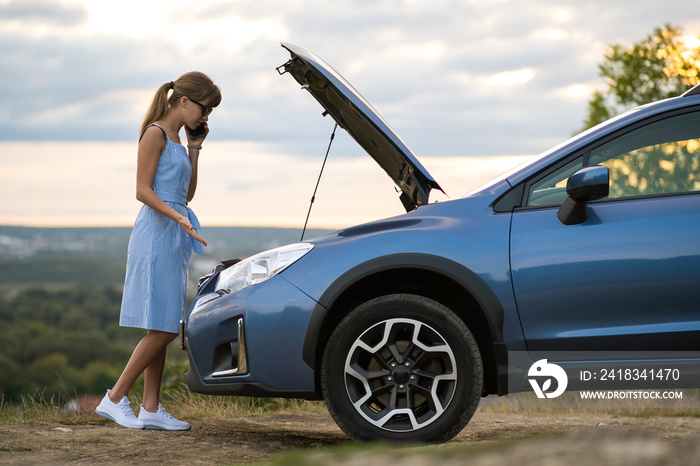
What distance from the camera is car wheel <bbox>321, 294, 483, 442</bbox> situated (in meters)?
3.55

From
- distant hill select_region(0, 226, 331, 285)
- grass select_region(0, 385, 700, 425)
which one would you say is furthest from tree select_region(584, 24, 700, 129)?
distant hill select_region(0, 226, 331, 285)

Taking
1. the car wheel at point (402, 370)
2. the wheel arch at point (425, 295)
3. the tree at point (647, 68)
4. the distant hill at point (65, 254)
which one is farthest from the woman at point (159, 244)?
the distant hill at point (65, 254)

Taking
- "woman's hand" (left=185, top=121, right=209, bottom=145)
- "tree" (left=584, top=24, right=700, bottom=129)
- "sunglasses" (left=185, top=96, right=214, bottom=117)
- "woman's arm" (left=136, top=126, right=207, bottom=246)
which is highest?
"tree" (left=584, top=24, right=700, bottom=129)

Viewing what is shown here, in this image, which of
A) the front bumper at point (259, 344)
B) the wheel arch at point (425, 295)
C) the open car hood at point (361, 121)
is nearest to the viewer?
the wheel arch at point (425, 295)

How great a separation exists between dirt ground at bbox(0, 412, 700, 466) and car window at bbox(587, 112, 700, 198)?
122cm

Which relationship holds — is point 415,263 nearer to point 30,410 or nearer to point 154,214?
point 154,214

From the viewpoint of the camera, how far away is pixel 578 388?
3.49 m

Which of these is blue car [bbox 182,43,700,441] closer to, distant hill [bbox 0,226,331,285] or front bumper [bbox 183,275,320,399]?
front bumper [bbox 183,275,320,399]

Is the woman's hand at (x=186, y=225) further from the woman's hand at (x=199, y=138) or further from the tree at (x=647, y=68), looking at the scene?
the tree at (x=647, y=68)

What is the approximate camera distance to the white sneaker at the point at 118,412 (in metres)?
4.63

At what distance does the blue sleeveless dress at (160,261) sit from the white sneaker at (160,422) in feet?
1.78

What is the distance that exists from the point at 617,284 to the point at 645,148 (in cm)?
86

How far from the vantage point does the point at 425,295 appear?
12.5 feet

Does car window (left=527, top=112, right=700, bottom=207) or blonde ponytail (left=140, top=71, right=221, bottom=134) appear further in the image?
blonde ponytail (left=140, top=71, right=221, bottom=134)
